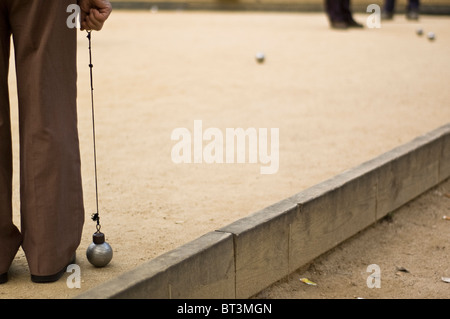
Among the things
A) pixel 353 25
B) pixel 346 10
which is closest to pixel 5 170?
pixel 346 10

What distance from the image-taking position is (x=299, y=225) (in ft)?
13.1

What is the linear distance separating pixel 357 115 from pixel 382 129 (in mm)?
692

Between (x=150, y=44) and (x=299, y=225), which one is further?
(x=150, y=44)

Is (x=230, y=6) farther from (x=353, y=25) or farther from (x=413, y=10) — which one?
(x=353, y=25)

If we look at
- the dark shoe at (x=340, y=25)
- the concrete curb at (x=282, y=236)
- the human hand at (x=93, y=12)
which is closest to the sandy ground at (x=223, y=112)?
the concrete curb at (x=282, y=236)

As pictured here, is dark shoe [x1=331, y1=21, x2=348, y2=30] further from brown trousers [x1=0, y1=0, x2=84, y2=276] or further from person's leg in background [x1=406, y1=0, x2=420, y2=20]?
brown trousers [x1=0, y1=0, x2=84, y2=276]

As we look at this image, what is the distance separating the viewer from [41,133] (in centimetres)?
339

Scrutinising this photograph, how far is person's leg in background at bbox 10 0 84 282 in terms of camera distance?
3377 mm

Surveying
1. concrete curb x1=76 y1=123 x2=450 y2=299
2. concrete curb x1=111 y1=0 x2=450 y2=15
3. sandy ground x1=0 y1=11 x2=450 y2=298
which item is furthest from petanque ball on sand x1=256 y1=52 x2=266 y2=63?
concrete curb x1=111 y1=0 x2=450 y2=15

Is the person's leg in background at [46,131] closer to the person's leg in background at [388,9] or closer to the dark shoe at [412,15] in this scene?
the person's leg in background at [388,9]

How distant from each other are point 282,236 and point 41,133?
1.17 metres

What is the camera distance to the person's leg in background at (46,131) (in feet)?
11.1
